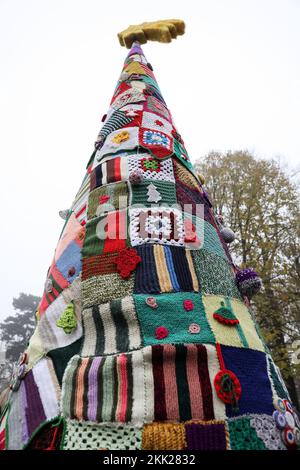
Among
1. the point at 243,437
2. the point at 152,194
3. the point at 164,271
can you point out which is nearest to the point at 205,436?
the point at 243,437

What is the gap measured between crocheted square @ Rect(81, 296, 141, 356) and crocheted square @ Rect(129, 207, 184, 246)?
0.40 metres

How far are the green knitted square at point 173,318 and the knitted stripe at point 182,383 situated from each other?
61 mm

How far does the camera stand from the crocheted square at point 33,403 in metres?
1.42

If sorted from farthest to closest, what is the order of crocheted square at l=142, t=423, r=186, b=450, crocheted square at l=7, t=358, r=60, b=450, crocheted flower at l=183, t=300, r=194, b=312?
crocheted flower at l=183, t=300, r=194, b=312 < crocheted square at l=7, t=358, r=60, b=450 < crocheted square at l=142, t=423, r=186, b=450

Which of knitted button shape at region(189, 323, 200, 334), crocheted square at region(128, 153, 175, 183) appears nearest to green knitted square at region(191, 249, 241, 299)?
knitted button shape at region(189, 323, 200, 334)

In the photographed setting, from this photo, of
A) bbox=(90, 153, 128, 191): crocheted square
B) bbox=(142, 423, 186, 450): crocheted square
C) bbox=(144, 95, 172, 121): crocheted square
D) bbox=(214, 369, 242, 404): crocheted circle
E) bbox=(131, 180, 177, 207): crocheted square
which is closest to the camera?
bbox=(142, 423, 186, 450): crocheted square

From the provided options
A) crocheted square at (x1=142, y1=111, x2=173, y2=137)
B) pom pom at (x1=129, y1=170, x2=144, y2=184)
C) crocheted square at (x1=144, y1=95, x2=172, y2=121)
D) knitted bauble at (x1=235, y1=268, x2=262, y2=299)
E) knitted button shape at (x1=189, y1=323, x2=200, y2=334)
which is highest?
crocheted square at (x1=144, y1=95, x2=172, y2=121)

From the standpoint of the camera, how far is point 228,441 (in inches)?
47.8

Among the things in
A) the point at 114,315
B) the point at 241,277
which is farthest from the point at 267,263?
the point at 114,315

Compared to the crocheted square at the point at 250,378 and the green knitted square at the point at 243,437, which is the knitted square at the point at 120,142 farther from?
the green knitted square at the point at 243,437

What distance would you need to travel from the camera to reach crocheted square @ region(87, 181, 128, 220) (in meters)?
2.06

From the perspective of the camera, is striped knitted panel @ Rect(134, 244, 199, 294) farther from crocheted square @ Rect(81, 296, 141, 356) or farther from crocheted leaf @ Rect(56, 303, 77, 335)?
crocheted leaf @ Rect(56, 303, 77, 335)

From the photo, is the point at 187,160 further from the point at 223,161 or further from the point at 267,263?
the point at 223,161
